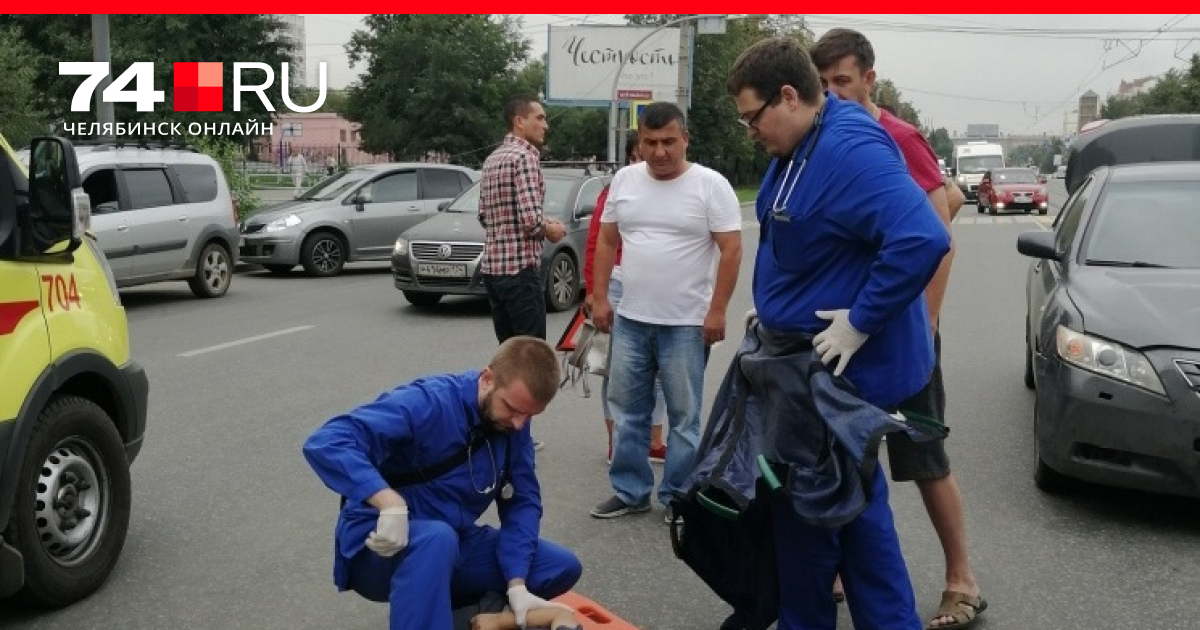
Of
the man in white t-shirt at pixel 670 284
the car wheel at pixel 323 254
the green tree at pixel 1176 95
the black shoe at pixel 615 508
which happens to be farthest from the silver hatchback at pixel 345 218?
the green tree at pixel 1176 95

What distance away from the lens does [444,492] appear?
3.58 metres

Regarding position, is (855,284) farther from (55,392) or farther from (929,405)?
(55,392)

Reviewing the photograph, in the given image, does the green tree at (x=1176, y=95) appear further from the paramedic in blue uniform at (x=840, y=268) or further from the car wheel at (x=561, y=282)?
the paramedic in blue uniform at (x=840, y=268)

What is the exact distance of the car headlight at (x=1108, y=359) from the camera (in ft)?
16.3

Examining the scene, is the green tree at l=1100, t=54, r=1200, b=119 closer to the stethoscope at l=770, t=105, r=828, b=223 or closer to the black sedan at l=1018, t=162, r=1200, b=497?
the black sedan at l=1018, t=162, r=1200, b=497

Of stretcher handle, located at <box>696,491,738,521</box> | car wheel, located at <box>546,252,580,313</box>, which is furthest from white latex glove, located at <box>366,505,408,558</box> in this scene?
car wheel, located at <box>546,252,580,313</box>

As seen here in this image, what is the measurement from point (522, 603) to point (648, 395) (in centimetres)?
195

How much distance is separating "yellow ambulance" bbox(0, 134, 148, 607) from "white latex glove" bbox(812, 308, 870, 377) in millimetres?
2544

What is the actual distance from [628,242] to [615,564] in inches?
54.6

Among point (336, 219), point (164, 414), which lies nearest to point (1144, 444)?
point (164, 414)

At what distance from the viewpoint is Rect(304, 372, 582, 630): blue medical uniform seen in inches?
129

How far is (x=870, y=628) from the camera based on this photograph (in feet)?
11.7

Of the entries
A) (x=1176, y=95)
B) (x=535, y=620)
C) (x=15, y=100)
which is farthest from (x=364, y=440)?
(x=1176, y=95)

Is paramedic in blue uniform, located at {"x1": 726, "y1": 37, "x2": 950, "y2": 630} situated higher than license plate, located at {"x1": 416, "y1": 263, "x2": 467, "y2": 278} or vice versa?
paramedic in blue uniform, located at {"x1": 726, "y1": 37, "x2": 950, "y2": 630}
